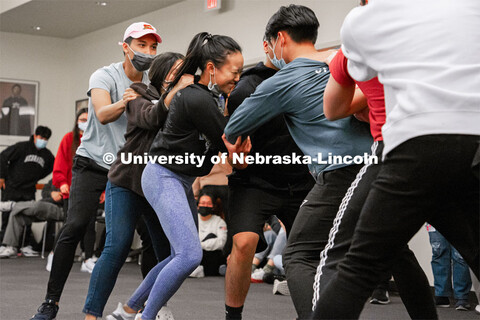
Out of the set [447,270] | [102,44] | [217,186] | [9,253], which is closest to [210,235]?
[217,186]

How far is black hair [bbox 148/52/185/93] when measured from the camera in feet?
10.9

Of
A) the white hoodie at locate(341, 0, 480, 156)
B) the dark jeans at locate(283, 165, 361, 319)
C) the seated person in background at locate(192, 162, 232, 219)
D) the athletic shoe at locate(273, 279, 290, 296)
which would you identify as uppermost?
the white hoodie at locate(341, 0, 480, 156)

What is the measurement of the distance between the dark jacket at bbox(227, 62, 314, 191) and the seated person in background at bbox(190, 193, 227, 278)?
3906 millimetres

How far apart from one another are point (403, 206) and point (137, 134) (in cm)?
191

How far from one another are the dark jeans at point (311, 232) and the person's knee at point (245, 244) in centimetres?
60

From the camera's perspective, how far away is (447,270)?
16.7 feet

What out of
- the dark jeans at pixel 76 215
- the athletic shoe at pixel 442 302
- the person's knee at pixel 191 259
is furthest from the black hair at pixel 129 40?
the athletic shoe at pixel 442 302

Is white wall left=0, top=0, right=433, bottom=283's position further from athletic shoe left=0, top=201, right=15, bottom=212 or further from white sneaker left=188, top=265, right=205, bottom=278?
athletic shoe left=0, top=201, right=15, bottom=212

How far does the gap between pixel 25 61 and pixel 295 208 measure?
936 cm

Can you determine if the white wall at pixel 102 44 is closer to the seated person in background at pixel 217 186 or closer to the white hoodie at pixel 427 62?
the seated person in background at pixel 217 186

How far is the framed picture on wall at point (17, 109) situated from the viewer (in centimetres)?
1117

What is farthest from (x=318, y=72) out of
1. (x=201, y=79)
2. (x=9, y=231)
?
(x=9, y=231)

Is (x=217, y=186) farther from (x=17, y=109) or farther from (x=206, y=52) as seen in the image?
(x=17, y=109)

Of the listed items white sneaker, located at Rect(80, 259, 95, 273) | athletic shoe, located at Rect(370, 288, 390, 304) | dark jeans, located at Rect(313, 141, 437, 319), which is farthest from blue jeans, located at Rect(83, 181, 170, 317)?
white sneaker, located at Rect(80, 259, 95, 273)
